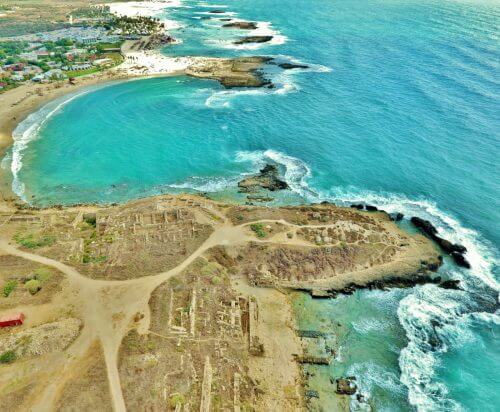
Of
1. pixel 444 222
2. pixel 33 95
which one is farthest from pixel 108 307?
pixel 33 95

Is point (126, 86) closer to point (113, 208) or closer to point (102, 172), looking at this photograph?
point (102, 172)

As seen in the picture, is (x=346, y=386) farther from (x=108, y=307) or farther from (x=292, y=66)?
(x=292, y=66)

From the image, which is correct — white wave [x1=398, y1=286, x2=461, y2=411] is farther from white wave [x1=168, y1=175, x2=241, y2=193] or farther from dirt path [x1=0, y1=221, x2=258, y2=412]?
white wave [x1=168, y1=175, x2=241, y2=193]

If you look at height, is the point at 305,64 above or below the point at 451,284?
above

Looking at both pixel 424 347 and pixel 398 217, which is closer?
pixel 424 347

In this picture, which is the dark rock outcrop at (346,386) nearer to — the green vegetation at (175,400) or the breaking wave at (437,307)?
the breaking wave at (437,307)

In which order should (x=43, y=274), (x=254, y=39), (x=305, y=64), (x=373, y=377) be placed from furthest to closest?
(x=254, y=39) < (x=305, y=64) < (x=43, y=274) < (x=373, y=377)

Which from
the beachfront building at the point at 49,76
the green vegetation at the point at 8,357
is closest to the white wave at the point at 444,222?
the green vegetation at the point at 8,357
